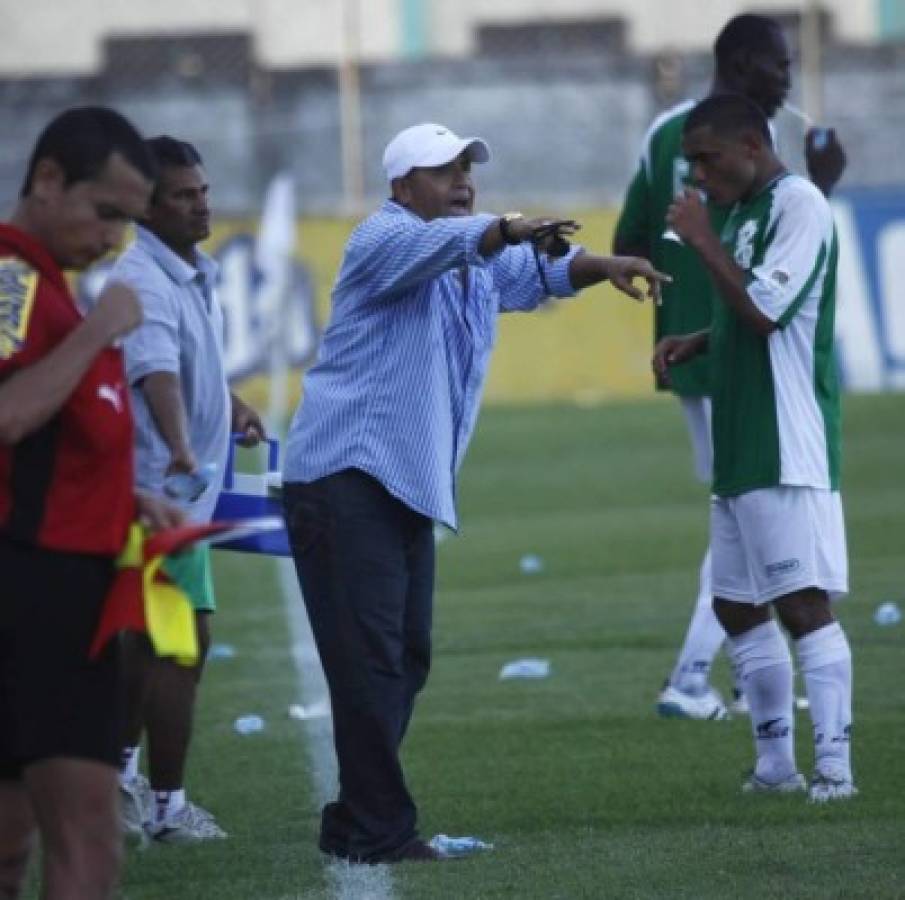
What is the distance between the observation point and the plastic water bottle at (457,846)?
288 inches

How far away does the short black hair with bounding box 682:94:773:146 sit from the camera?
7.91 meters

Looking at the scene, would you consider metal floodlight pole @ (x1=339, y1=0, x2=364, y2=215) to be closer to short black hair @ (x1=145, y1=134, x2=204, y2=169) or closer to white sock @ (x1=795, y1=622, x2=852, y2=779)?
short black hair @ (x1=145, y1=134, x2=204, y2=169)

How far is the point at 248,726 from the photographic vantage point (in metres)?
9.95

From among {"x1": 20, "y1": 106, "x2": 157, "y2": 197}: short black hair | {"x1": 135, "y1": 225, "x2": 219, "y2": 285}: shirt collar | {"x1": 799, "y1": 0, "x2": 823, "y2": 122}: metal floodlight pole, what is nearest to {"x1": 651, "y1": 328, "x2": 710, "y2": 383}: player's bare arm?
{"x1": 135, "y1": 225, "x2": 219, "y2": 285}: shirt collar

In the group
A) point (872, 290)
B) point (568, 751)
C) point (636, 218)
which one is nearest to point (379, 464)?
point (568, 751)

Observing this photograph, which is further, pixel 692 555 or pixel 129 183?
pixel 692 555

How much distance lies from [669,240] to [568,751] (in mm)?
2106

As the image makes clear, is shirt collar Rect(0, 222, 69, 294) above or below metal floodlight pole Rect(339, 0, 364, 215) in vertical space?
below

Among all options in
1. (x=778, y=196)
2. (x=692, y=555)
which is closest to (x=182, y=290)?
(x=778, y=196)

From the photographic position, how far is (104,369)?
5.20 m

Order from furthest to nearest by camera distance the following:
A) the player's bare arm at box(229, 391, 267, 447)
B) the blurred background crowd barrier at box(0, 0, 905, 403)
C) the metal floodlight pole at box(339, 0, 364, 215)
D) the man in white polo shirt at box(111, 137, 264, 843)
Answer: the metal floodlight pole at box(339, 0, 364, 215), the blurred background crowd barrier at box(0, 0, 905, 403), the player's bare arm at box(229, 391, 267, 447), the man in white polo shirt at box(111, 137, 264, 843)

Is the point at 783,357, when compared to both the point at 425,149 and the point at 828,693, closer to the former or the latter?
the point at 828,693

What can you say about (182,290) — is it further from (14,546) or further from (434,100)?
(434,100)

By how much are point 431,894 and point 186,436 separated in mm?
1492
